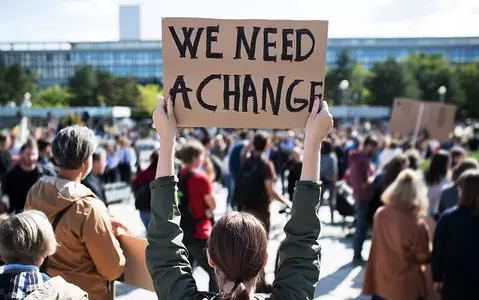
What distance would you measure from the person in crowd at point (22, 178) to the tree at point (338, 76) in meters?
83.0

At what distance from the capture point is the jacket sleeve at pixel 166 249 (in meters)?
A: 1.81

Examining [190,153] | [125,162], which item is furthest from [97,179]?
[125,162]

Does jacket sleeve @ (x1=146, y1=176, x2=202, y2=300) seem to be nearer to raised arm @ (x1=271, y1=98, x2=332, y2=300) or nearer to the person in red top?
raised arm @ (x1=271, y1=98, x2=332, y2=300)

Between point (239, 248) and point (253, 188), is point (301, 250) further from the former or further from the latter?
point (253, 188)

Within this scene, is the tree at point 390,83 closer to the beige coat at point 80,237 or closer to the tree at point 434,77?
the tree at point 434,77

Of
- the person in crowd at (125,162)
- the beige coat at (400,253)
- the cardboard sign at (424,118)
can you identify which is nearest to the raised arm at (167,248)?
the beige coat at (400,253)

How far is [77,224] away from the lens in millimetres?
2838

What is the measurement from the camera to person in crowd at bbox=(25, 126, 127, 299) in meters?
2.85

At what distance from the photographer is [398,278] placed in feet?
14.7

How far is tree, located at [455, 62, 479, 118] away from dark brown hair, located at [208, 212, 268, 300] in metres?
86.4

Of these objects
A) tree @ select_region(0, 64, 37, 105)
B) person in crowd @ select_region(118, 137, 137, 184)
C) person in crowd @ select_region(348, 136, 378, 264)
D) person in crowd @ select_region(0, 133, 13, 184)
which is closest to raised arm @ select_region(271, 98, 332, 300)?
person in crowd @ select_region(348, 136, 378, 264)

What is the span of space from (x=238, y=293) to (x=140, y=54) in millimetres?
121855

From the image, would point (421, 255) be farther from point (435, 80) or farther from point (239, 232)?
point (435, 80)

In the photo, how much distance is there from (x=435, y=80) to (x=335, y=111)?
17057 mm
